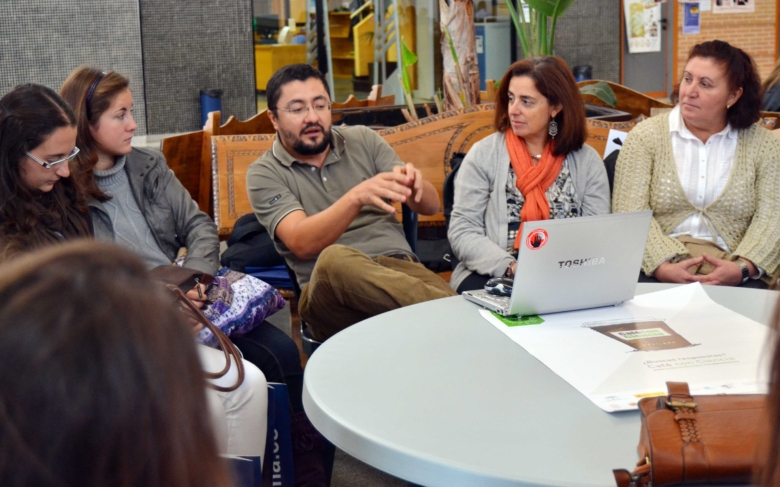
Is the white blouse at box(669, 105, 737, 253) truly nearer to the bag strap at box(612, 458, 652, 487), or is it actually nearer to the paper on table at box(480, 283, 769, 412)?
the paper on table at box(480, 283, 769, 412)

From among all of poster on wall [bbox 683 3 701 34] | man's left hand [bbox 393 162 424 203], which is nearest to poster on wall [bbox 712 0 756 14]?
poster on wall [bbox 683 3 701 34]

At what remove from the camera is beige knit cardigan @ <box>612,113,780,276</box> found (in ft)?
9.23

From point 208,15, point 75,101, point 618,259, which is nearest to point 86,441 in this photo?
point 618,259

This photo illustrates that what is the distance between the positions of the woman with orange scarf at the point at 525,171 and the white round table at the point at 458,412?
109 centimetres

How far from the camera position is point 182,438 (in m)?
0.58

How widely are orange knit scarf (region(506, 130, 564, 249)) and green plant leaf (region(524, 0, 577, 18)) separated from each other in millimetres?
1434

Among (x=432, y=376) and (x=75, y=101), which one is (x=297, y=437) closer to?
(x=432, y=376)

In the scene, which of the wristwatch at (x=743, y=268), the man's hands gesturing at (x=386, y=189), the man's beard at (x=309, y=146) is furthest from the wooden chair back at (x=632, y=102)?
the man's hands gesturing at (x=386, y=189)

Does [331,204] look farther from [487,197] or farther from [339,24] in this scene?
[339,24]

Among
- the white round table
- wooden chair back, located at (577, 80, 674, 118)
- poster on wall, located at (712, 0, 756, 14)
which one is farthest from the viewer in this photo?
poster on wall, located at (712, 0, 756, 14)

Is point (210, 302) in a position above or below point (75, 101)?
below

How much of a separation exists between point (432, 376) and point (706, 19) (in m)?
10.7

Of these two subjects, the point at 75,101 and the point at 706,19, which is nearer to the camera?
the point at 75,101

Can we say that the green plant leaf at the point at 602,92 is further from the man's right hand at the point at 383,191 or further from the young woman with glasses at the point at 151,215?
the young woman with glasses at the point at 151,215
